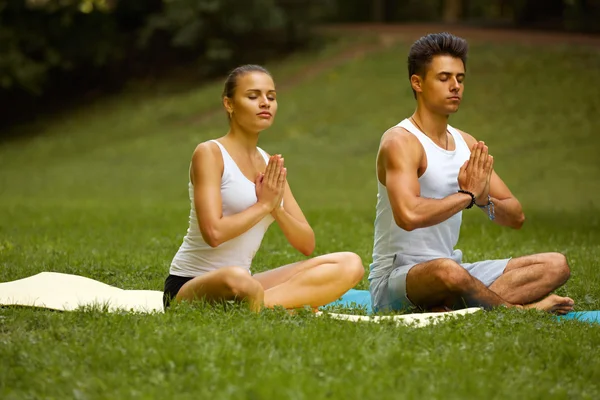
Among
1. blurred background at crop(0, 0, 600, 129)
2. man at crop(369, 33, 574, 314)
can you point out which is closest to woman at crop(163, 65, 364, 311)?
man at crop(369, 33, 574, 314)

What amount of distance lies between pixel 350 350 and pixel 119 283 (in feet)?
11.4

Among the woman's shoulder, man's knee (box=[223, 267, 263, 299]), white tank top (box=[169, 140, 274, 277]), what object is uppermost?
the woman's shoulder

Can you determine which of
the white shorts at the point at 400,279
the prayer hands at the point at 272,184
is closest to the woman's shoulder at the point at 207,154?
the prayer hands at the point at 272,184

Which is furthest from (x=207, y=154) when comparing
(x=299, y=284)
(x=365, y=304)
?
(x=365, y=304)

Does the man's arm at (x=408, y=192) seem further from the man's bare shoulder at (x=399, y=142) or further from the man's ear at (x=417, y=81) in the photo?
the man's ear at (x=417, y=81)

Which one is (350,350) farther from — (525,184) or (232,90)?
(525,184)

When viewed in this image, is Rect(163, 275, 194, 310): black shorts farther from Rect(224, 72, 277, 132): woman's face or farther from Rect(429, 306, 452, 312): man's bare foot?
Rect(429, 306, 452, 312): man's bare foot

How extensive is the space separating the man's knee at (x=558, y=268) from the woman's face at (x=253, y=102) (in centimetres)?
218

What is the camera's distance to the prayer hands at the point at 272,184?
6234 mm

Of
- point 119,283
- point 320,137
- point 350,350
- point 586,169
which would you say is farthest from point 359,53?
point 350,350

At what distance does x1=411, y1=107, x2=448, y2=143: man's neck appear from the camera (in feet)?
21.9

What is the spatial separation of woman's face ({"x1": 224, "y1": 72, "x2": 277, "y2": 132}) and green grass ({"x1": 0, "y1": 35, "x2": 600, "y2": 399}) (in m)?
1.26

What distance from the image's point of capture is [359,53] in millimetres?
30438

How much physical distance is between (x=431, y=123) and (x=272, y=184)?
1.23 meters
